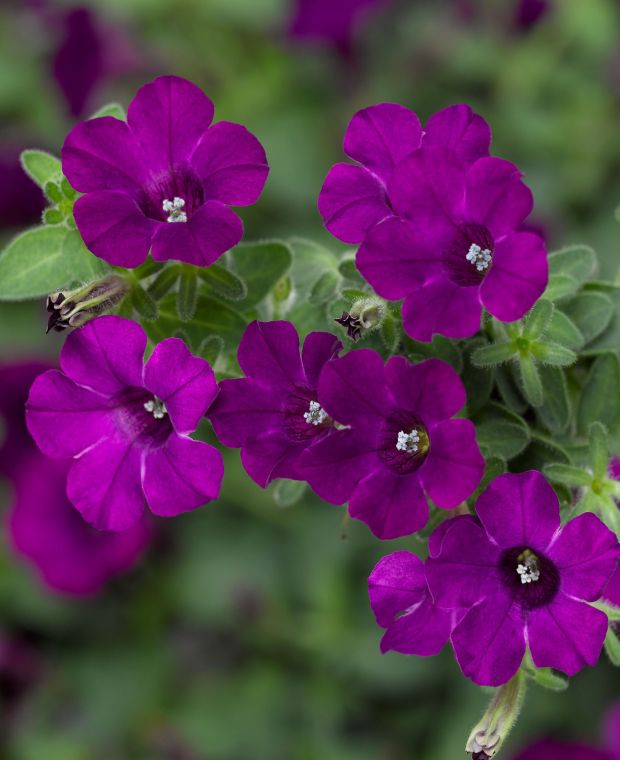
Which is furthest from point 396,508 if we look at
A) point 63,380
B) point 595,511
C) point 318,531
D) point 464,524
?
point 318,531

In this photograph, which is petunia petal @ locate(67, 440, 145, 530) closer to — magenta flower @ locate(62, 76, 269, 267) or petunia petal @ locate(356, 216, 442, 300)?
magenta flower @ locate(62, 76, 269, 267)

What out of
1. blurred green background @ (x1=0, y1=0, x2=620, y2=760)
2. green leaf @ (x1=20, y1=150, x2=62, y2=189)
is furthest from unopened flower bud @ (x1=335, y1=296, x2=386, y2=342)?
blurred green background @ (x1=0, y1=0, x2=620, y2=760)

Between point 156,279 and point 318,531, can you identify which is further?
point 318,531

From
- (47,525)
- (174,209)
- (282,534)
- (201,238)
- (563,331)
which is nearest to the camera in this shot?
(201,238)

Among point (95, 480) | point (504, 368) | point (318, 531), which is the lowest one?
point (318, 531)

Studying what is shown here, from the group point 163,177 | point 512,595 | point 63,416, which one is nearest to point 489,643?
point 512,595

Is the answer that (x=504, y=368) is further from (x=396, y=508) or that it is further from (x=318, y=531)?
(x=318, y=531)

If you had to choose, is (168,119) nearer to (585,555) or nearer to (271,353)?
(271,353)
